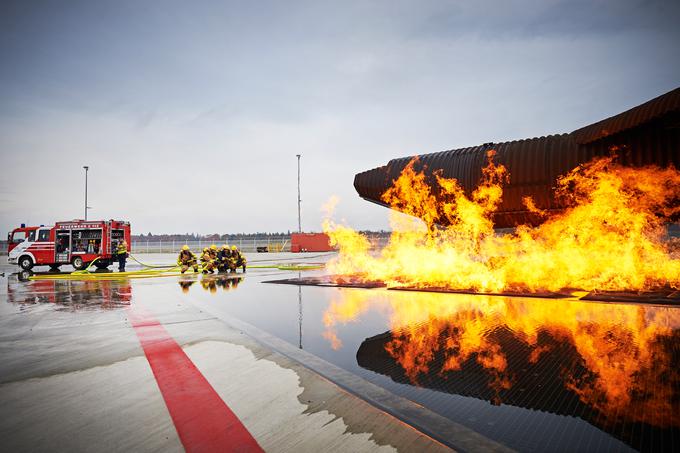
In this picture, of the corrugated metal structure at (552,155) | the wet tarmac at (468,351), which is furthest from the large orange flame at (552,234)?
the wet tarmac at (468,351)

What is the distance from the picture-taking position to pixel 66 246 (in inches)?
791

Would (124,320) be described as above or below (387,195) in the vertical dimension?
below

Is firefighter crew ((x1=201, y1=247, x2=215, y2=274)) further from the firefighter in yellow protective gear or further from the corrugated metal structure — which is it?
the corrugated metal structure

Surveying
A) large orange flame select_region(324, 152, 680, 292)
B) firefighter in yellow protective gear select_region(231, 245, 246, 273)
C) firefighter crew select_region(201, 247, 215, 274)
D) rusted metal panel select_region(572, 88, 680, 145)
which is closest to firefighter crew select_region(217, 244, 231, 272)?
firefighter in yellow protective gear select_region(231, 245, 246, 273)

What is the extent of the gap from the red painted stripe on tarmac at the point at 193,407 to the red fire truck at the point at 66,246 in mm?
18775

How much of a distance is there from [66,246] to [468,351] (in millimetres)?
22989

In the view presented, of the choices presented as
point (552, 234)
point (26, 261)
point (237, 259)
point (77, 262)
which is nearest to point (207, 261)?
point (237, 259)

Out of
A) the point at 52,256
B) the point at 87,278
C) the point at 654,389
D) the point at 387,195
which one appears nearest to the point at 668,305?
the point at 654,389

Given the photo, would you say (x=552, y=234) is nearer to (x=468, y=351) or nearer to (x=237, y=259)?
(x=468, y=351)

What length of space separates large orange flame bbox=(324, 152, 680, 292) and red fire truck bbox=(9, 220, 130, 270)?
643 inches

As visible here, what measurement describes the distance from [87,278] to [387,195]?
42.4ft

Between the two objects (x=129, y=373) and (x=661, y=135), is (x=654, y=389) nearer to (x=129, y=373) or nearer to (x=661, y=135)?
(x=129, y=373)

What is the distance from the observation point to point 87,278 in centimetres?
1505

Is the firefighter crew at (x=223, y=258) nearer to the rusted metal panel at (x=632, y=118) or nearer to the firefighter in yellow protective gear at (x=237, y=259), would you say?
the firefighter in yellow protective gear at (x=237, y=259)
